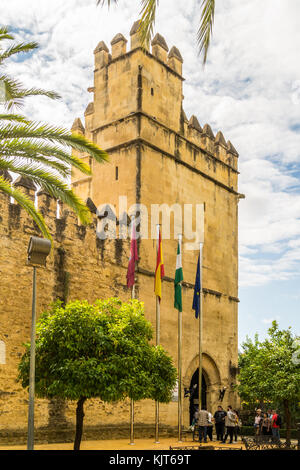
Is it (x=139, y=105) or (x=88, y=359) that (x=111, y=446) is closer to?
(x=88, y=359)

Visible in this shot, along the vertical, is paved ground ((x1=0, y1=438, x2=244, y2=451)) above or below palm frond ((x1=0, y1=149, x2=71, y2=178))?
below

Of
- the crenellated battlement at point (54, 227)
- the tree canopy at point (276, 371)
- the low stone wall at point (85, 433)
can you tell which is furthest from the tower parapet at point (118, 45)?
the low stone wall at point (85, 433)

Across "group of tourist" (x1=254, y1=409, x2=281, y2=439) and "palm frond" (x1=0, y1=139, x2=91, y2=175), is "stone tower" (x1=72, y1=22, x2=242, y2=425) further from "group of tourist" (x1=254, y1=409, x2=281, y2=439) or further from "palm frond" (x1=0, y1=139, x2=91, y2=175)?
"palm frond" (x1=0, y1=139, x2=91, y2=175)

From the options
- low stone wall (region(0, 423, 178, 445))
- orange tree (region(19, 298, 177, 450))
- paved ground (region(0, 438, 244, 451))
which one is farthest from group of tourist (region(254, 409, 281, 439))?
orange tree (region(19, 298, 177, 450))

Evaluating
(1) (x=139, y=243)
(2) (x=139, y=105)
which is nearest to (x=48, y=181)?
(1) (x=139, y=243)

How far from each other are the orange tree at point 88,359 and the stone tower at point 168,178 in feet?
21.5

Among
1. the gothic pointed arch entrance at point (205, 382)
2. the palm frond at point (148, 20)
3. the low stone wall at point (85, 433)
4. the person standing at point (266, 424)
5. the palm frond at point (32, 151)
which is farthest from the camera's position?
the gothic pointed arch entrance at point (205, 382)

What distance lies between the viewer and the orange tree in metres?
11.1

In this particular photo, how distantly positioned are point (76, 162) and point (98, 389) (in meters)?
4.28

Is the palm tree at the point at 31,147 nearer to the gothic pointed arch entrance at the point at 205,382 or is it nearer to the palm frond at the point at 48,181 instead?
the palm frond at the point at 48,181

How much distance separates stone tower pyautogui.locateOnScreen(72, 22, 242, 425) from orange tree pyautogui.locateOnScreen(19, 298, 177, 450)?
6.57 metres

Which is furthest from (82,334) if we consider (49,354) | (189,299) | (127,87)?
(127,87)

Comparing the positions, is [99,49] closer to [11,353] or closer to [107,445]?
[11,353]

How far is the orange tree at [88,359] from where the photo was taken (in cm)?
1112
